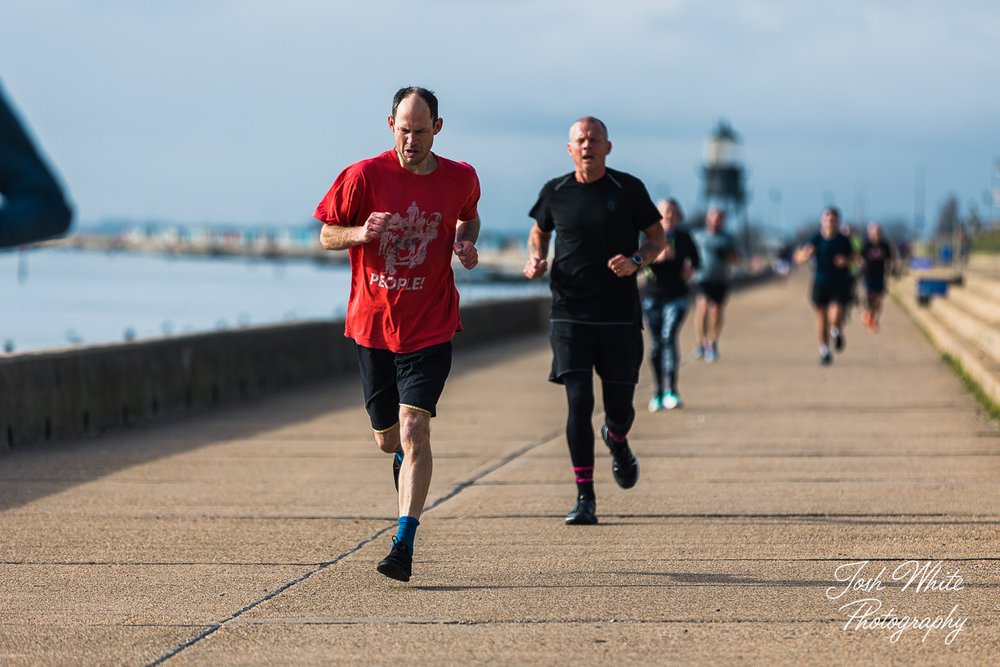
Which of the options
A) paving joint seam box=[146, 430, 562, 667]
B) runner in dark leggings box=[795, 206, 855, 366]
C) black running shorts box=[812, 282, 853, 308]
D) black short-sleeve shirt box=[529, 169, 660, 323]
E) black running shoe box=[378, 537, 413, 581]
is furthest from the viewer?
black running shorts box=[812, 282, 853, 308]

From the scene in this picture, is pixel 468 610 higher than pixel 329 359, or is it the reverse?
pixel 468 610

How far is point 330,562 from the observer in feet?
24.1

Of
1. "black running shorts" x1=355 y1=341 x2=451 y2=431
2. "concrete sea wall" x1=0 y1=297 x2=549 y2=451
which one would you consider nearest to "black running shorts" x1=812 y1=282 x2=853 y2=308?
"concrete sea wall" x1=0 y1=297 x2=549 y2=451

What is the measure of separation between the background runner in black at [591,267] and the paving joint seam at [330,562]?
1115 mm

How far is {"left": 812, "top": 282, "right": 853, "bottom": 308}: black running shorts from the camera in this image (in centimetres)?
2012

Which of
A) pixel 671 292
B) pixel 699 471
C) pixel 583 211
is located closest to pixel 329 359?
pixel 671 292

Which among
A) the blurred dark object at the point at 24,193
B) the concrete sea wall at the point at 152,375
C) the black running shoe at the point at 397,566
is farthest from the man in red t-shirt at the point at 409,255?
the concrete sea wall at the point at 152,375

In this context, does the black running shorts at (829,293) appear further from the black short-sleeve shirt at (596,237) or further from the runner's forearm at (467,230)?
the runner's forearm at (467,230)

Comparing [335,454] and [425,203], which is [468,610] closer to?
[425,203]

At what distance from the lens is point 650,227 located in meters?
8.62

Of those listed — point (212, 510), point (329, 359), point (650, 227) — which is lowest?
point (329, 359)

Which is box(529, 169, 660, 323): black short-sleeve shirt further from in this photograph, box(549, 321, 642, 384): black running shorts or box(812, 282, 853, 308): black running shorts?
box(812, 282, 853, 308): black running shorts

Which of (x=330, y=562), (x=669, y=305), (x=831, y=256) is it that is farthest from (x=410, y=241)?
(x=831, y=256)

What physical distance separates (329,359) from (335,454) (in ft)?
26.4
